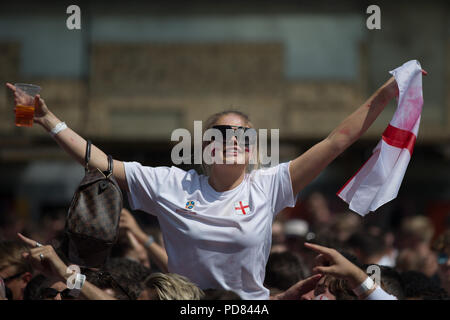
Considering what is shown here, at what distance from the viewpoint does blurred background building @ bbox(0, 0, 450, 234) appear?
1953 centimetres

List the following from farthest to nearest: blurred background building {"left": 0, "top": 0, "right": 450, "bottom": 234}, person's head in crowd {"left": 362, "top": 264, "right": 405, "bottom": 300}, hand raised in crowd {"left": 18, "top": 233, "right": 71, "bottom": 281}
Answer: blurred background building {"left": 0, "top": 0, "right": 450, "bottom": 234} → person's head in crowd {"left": 362, "top": 264, "right": 405, "bottom": 300} → hand raised in crowd {"left": 18, "top": 233, "right": 71, "bottom": 281}

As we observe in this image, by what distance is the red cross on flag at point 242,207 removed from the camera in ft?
11.1

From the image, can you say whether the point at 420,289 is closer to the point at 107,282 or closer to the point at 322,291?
the point at 322,291

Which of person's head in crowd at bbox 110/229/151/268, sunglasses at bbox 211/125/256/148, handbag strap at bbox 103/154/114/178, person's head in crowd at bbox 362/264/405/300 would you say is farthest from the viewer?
person's head in crowd at bbox 110/229/151/268

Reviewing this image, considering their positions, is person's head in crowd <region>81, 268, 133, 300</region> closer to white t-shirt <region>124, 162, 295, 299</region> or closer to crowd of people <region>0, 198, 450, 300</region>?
crowd of people <region>0, 198, 450, 300</region>

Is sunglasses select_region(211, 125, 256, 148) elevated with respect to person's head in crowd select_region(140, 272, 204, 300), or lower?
elevated

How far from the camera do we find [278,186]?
3471 millimetres

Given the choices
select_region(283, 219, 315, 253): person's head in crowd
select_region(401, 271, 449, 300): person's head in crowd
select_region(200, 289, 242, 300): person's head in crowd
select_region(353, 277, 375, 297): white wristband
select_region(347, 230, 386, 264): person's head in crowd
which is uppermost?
select_region(353, 277, 375, 297): white wristband

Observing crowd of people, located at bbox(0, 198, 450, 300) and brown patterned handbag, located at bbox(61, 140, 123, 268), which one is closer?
crowd of people, located at bbox(0, 198, 450, 300)

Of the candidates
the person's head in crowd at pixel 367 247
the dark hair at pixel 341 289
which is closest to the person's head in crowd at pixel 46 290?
the dark hair at pixel 341 289

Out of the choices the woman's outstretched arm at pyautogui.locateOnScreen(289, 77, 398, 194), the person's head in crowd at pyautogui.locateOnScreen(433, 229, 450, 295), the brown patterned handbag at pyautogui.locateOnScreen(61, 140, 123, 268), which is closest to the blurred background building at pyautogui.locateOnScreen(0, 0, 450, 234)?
the person's head in crowd at pyautogui.locateOnScreen(433, 229, 450, 295)

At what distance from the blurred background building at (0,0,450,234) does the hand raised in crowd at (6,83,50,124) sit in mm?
15875
